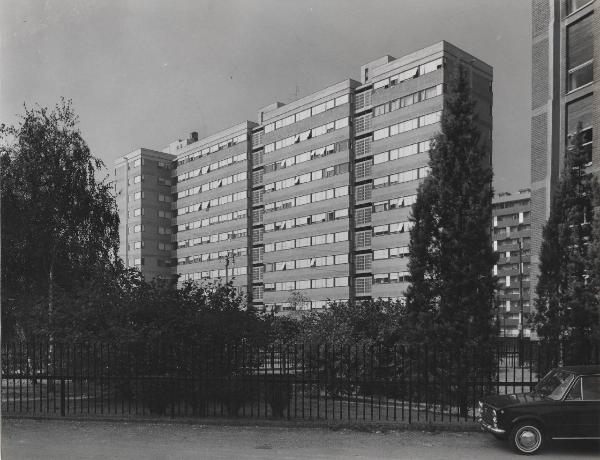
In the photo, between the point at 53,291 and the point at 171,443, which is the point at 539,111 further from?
the point at 171,443

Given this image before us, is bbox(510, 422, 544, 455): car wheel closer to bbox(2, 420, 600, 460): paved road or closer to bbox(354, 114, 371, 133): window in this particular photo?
bbox(2, 420, 600, 460): paved road

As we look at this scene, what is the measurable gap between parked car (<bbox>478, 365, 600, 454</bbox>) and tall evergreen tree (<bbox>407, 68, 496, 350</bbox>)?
12.7ft

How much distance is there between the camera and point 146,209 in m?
102

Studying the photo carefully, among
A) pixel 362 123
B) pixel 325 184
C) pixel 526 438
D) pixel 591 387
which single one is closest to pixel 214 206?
pixel 325 184

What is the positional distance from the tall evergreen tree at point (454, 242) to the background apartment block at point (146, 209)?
291 feet

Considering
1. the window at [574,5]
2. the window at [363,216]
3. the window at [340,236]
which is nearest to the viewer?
the window at [574,5]

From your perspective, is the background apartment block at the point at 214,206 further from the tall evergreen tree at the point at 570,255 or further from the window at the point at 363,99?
the tall evergreen tree at the point at 570,255

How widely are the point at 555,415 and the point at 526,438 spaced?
2.02 ft

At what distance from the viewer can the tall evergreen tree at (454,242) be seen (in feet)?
47.2

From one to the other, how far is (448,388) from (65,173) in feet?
59.8

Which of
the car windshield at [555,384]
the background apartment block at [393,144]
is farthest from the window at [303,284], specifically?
the car windshield at [555,384]

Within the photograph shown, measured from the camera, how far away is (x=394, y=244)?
71.4 m

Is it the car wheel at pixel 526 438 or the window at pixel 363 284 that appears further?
the window at pixel 363 284

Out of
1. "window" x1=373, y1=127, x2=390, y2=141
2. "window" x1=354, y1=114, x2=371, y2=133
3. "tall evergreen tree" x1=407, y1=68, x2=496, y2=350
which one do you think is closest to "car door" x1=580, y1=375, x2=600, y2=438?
"tall evergreen tree" x1=407, y1=68, x2=496, y2=350
